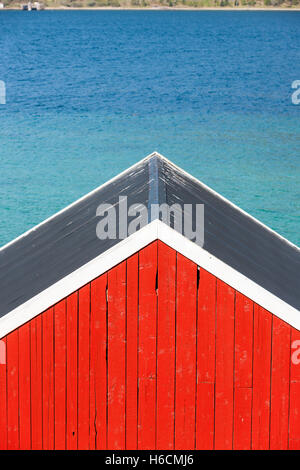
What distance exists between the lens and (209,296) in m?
10.5

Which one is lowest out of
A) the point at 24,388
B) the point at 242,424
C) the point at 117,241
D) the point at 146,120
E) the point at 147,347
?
the point at 242,424

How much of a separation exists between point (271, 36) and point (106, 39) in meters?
27.9

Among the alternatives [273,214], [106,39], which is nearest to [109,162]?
[273,214]

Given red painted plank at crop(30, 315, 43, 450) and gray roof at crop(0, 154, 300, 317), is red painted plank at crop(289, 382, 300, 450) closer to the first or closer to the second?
gray roof at crop(0, 154, 300, 317)

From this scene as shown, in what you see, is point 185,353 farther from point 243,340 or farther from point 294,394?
point 294,394

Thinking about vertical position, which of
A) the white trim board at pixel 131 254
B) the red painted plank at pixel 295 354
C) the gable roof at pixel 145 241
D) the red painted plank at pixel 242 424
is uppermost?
the gable roof at pixel 145 241

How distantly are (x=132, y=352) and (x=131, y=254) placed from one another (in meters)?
1.26

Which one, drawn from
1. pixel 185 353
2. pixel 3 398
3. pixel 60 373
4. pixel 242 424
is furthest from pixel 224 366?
pixel 3 398

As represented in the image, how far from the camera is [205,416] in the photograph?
10859mm

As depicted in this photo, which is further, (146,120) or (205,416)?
(146,120)

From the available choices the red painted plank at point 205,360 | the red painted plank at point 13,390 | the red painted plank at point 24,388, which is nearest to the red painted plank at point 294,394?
the red painted plank at point 205,360

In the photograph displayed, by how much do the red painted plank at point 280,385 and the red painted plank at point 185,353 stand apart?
98 centimetres

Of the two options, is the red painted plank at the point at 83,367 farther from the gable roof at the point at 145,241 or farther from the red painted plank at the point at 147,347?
the red painted plank at the point at 147,347

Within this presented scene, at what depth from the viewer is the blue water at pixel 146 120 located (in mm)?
45281
